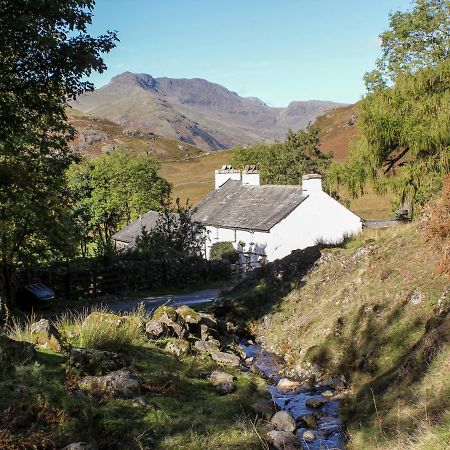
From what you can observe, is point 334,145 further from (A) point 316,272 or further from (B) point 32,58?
(B) point 32,58

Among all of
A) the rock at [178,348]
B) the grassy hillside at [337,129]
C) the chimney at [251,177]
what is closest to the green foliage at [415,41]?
the chimney at [251,177]

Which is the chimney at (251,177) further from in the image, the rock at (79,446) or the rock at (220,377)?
the rock at (79,446)

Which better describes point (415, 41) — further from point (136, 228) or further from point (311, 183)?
point (136, 228)

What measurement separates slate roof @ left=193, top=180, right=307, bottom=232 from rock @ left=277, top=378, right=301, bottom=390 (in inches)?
801

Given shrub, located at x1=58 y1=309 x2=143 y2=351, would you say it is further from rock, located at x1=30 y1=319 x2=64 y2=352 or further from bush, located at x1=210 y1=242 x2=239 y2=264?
bush, located at x1=210 y1=242 x2=239 y2=264

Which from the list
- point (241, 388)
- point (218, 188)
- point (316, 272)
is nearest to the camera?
point (241, 388)

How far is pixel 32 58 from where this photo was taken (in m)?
14.2

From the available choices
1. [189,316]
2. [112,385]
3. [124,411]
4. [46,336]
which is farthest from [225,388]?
[189,316]

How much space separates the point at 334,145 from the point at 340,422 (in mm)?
134680

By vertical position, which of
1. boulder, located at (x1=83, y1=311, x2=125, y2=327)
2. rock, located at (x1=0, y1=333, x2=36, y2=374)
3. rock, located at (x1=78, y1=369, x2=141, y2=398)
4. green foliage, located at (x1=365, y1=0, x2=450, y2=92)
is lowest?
rock, located at (x1=78, y1=369, x2=141, y2=398)

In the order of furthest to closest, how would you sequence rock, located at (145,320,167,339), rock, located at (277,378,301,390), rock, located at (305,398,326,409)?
rock, located at (145,320,167,339), rock, located at (277,378,301,390), rock, located at (305,398,326,409)

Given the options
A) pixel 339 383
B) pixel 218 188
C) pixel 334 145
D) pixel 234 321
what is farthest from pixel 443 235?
pixel 334 145

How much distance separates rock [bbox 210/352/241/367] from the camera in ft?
54.7

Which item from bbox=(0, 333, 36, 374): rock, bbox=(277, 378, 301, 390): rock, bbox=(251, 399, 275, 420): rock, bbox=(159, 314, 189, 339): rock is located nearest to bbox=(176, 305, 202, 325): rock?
bbox=(159, 314, 189, 339): rock
